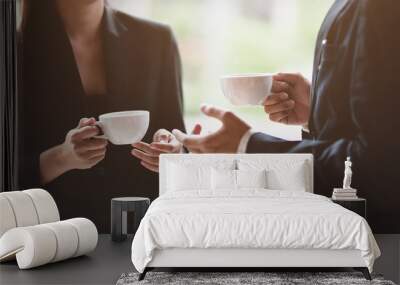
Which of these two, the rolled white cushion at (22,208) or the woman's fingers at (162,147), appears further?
the woman's fingers at (162,147)

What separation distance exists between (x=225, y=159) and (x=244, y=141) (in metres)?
0.36

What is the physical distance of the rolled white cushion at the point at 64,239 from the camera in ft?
18.5

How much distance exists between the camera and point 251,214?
5.20 meters

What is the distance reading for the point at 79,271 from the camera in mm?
5504

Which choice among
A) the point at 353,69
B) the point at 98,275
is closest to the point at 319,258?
the point at 98,275

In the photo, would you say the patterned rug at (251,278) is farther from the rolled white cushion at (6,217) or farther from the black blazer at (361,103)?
the black blazer at (361,103)

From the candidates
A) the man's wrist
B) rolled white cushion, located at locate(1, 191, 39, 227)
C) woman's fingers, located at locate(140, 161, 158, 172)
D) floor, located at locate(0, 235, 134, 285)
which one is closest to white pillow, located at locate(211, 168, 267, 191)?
the man's wrist

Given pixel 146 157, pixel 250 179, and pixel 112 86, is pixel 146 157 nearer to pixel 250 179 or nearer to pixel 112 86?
pixel 112 86

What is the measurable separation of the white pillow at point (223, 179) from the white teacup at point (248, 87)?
Result: 95 centimetres

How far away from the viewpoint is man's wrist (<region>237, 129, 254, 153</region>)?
755cm

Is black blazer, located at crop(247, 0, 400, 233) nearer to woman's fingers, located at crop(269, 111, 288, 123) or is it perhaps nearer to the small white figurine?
woman's fingers, located at crop(269, 111, 288, 123)

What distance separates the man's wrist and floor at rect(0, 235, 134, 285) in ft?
6.01

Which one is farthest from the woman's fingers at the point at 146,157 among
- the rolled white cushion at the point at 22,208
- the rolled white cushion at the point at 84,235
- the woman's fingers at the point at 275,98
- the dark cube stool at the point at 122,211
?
the rolled white cushion at the point at 22,208

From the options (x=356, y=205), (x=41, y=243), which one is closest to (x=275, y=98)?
(x=356, y=205)
